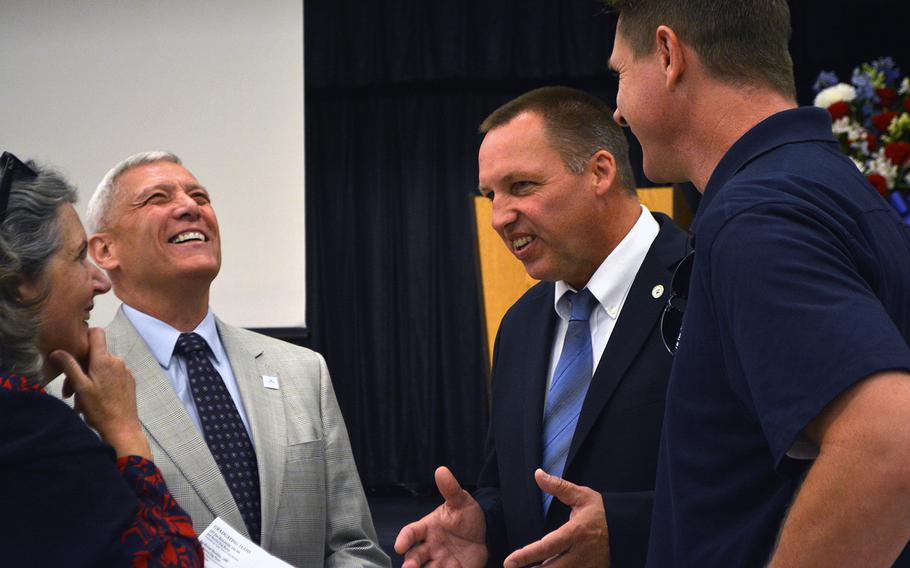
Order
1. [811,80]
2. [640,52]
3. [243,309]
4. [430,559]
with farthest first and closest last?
1. [811,80]
2. [243,309]
3. [430,559]
4. [640,52]

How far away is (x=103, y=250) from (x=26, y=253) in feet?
2.60

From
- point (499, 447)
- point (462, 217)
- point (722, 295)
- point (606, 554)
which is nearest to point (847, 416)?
point (722, 295)

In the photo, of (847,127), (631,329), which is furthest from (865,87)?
(631,329)

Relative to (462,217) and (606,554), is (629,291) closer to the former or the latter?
(606,554)

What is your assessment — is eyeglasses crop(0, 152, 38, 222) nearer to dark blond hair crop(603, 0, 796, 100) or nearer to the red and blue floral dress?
the red and blue floral dress

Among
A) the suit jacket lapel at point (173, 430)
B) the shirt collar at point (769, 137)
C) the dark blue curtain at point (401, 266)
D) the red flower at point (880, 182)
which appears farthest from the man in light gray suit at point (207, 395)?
the dark blue curtain at point (401, 266)

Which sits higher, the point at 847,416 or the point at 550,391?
the point at 847,416

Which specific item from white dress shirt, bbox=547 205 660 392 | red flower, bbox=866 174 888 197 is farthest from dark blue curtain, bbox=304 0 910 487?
white dress shirt, bbox=547 205 660 392

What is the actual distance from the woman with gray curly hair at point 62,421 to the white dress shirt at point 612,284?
0.83 meters

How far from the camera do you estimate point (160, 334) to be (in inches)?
86.9

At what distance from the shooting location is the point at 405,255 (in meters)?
7.61

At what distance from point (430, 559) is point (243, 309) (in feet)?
12.3

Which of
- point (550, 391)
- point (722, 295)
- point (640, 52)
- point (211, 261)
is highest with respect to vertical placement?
point (640, 52)

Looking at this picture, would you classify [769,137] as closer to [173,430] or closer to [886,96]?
[173,430]
